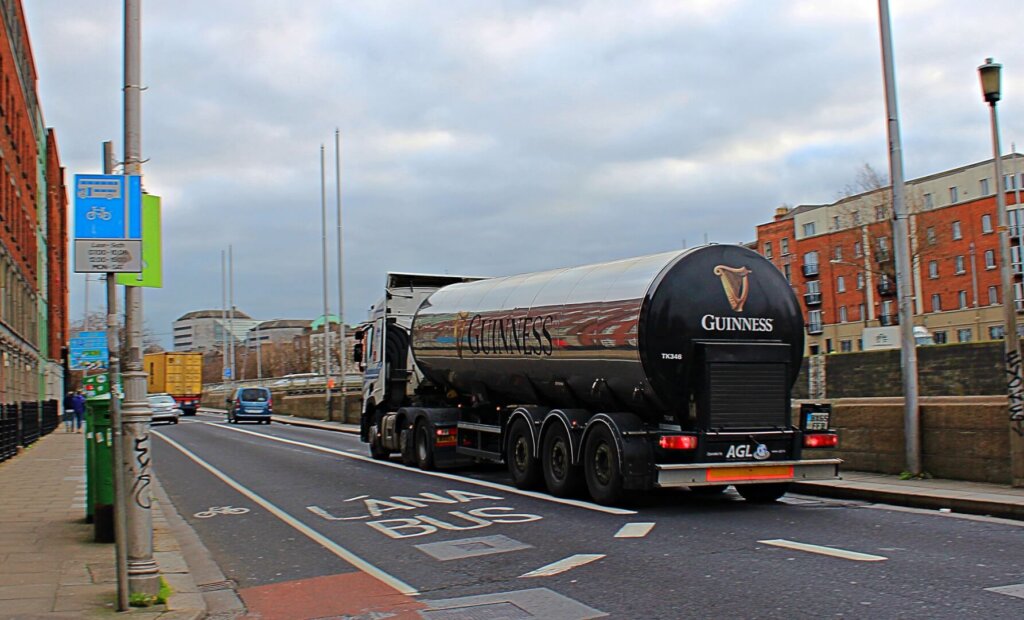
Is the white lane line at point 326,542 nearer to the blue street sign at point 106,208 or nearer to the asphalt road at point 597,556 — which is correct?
the asphalt road at point 597,556

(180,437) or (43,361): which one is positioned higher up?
(43,361)

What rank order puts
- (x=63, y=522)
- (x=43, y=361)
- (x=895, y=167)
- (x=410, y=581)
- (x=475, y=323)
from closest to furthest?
(x=410, y=581) → (x=63, y=522) → (x=895, y=167) → (x=475, y=323) → (x=43, y=361)

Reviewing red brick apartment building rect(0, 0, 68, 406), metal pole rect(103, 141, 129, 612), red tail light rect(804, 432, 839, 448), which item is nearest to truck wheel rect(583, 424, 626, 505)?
red tail light rect(804, 432, 839, 448)

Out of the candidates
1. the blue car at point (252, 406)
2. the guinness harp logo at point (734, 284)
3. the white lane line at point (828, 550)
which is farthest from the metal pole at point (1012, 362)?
the blue car at point (252, 406)

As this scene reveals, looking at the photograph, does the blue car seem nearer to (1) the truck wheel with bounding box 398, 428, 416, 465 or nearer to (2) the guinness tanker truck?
(1) the truck wheel with bounding box 398, 428, 416, 465

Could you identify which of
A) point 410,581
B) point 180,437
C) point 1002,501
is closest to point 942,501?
point 1002,501

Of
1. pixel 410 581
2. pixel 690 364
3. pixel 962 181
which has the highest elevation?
pixel 962 181

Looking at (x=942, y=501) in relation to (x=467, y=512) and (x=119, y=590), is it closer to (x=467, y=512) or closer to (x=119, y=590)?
(x=467, y=512)

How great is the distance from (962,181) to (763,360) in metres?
65.3

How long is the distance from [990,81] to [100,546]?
40.4 ft

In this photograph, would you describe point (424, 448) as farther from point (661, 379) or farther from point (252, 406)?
point (252, 406)

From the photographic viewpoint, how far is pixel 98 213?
296 inches

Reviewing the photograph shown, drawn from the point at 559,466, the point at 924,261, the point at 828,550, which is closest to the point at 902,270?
the point at 559,466

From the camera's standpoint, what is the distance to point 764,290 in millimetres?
12961
